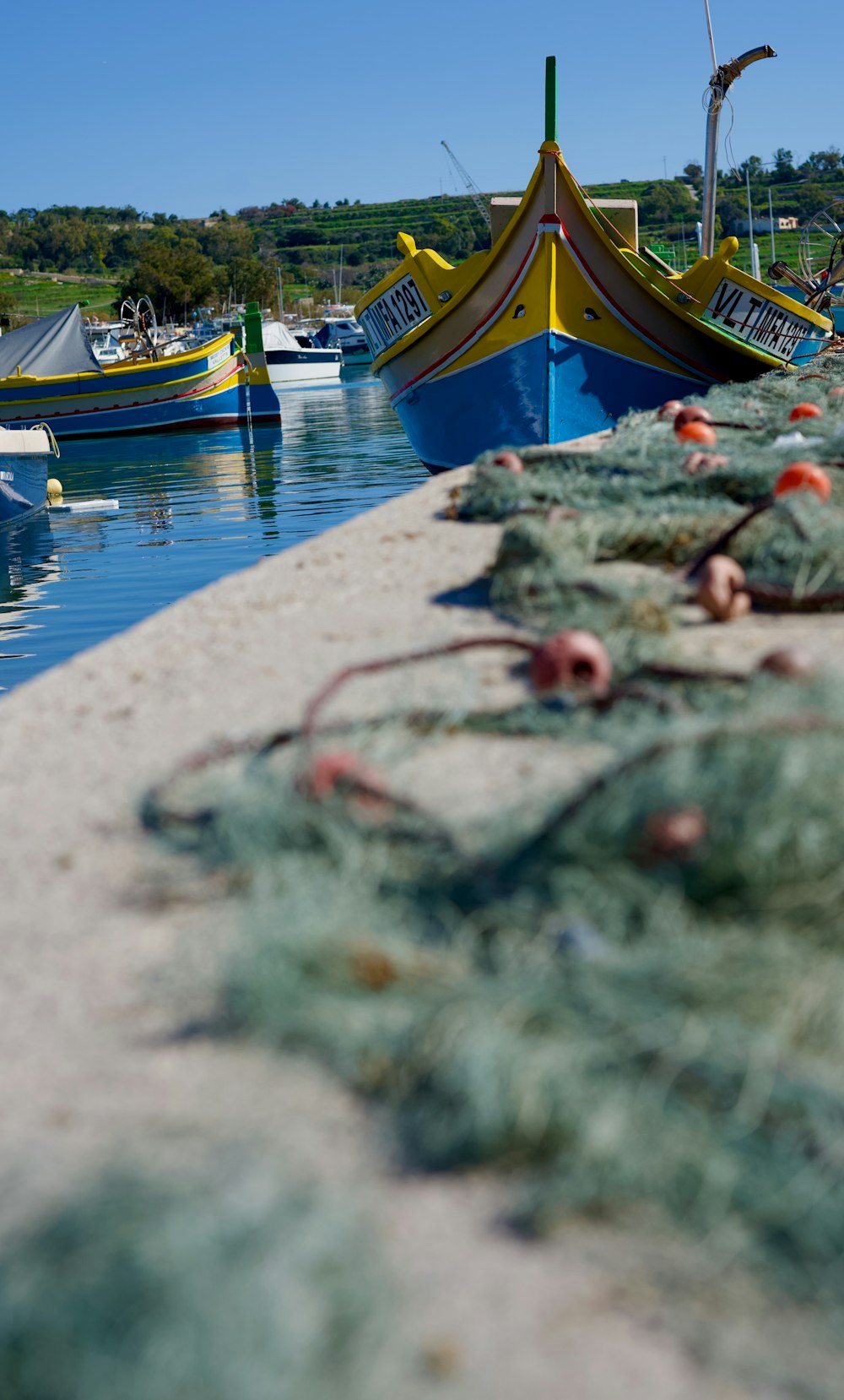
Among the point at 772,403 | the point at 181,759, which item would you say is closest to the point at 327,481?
the point at 772,403

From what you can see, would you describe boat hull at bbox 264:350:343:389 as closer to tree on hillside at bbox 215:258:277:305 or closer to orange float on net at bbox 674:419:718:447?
tree on hillside at bbox 215:258:277:305

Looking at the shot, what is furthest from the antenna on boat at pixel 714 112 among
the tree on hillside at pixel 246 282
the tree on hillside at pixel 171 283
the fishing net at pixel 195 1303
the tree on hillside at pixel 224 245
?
the tree on hillside at pixel 224 245

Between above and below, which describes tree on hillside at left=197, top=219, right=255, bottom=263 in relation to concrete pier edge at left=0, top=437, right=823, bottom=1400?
above

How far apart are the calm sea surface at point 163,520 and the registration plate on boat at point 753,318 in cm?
469

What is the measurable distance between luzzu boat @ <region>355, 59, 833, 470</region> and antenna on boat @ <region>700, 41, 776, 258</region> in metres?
4.15

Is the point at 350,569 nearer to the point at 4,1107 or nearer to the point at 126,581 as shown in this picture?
the point at 4,1107

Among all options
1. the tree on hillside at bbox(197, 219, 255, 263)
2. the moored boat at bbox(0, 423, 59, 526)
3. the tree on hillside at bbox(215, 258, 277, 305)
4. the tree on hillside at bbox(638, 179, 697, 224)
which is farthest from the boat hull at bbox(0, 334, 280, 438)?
the tree on hillside at bbox(197, 219, 255, 263)

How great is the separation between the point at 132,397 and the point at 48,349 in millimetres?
2085

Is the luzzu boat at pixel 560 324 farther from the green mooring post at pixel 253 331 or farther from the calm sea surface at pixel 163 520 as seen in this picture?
the green mooring post at pixel 253 331

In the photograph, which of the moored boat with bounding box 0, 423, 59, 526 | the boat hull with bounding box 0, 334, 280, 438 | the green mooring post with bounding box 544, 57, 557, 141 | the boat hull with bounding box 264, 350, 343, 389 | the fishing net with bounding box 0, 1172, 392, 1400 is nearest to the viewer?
the fishing net with bounding box 0, 1172, 392, 1400

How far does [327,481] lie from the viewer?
57.8 ft

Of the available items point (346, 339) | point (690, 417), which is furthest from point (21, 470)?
point (346, 339)

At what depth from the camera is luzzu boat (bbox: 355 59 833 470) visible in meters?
9.68

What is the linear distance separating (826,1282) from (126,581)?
10369 mm
